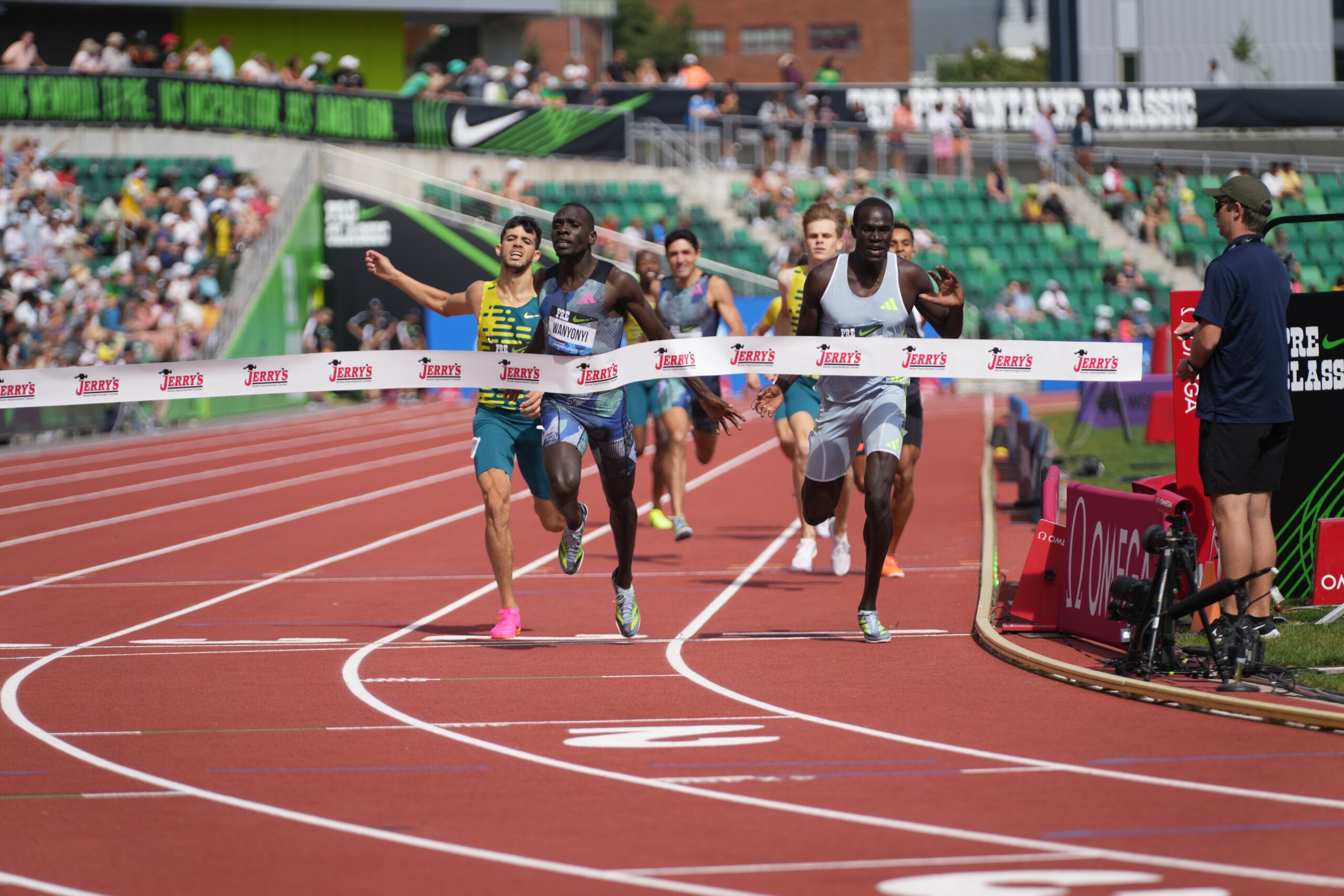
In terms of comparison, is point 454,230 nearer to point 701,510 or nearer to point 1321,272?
point 1321,272

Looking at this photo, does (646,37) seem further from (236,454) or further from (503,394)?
(503,394)

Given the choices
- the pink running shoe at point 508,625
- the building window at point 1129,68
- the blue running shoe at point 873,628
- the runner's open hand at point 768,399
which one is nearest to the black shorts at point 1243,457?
the blue running shoe at point 873,628

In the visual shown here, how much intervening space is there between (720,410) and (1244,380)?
2.51m

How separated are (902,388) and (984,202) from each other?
32603mm

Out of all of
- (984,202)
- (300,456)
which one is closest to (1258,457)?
(300,456)

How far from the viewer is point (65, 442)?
25391mm

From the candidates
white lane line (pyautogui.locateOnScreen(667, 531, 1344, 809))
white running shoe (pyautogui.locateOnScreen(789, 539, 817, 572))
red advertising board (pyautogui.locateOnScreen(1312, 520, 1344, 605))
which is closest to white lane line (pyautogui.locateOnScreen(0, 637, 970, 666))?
white lane line (pyautogui.locateOnScreen(667, 531, 1344, 809))

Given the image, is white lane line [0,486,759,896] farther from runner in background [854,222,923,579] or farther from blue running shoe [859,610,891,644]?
runner in background [854,222,923,579]

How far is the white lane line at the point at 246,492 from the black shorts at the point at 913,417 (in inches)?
192

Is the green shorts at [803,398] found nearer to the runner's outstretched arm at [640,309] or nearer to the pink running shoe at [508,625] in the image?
the runner's outstretched arm at [640,309]

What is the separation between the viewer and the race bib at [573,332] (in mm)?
8836

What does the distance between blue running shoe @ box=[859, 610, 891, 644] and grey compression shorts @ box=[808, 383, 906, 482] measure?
2.38 ft

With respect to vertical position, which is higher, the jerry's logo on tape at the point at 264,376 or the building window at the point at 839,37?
the building window at the point at 839,37

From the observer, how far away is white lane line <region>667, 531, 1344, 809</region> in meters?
5.22
